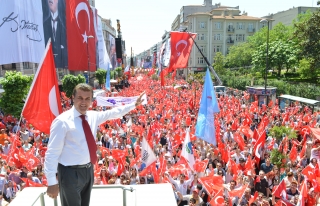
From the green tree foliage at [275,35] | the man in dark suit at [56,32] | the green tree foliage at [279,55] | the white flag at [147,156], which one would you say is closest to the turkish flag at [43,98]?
the white flag at [147,156]

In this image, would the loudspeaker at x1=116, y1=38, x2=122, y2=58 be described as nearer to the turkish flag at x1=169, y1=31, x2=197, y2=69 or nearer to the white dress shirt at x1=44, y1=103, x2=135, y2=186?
the turkish flag at x1=169, y1=31, x2=197, y2=69

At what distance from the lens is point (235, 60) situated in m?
61.7

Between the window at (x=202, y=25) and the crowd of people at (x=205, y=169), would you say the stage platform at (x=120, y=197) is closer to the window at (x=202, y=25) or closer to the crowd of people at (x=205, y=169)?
the crowd of people at (x=205, y=169)

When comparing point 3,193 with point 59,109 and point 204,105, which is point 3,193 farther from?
point 204,105

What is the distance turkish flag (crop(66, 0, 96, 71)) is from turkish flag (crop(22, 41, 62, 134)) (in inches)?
773

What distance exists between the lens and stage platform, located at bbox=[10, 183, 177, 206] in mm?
3279

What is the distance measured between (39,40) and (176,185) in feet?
65.8

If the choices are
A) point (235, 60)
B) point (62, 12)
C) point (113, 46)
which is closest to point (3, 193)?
point (62, 12)

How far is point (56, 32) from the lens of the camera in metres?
28.0

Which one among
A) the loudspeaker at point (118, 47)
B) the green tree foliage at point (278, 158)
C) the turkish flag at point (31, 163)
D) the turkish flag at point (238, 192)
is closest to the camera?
the turkish flag at point (238, 192)

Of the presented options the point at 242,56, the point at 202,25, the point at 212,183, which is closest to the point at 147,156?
the point at 212,183


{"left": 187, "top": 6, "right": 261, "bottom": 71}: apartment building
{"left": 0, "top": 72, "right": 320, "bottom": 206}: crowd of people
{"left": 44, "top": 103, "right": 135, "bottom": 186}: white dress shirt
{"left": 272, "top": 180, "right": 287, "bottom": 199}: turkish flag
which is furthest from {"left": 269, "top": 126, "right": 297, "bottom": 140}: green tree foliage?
{"left": 187, "top": 6, "right": 261, "bottom": 71}: apartment building

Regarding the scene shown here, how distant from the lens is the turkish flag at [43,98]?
19.3ft

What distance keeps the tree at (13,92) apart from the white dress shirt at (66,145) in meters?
14.4
